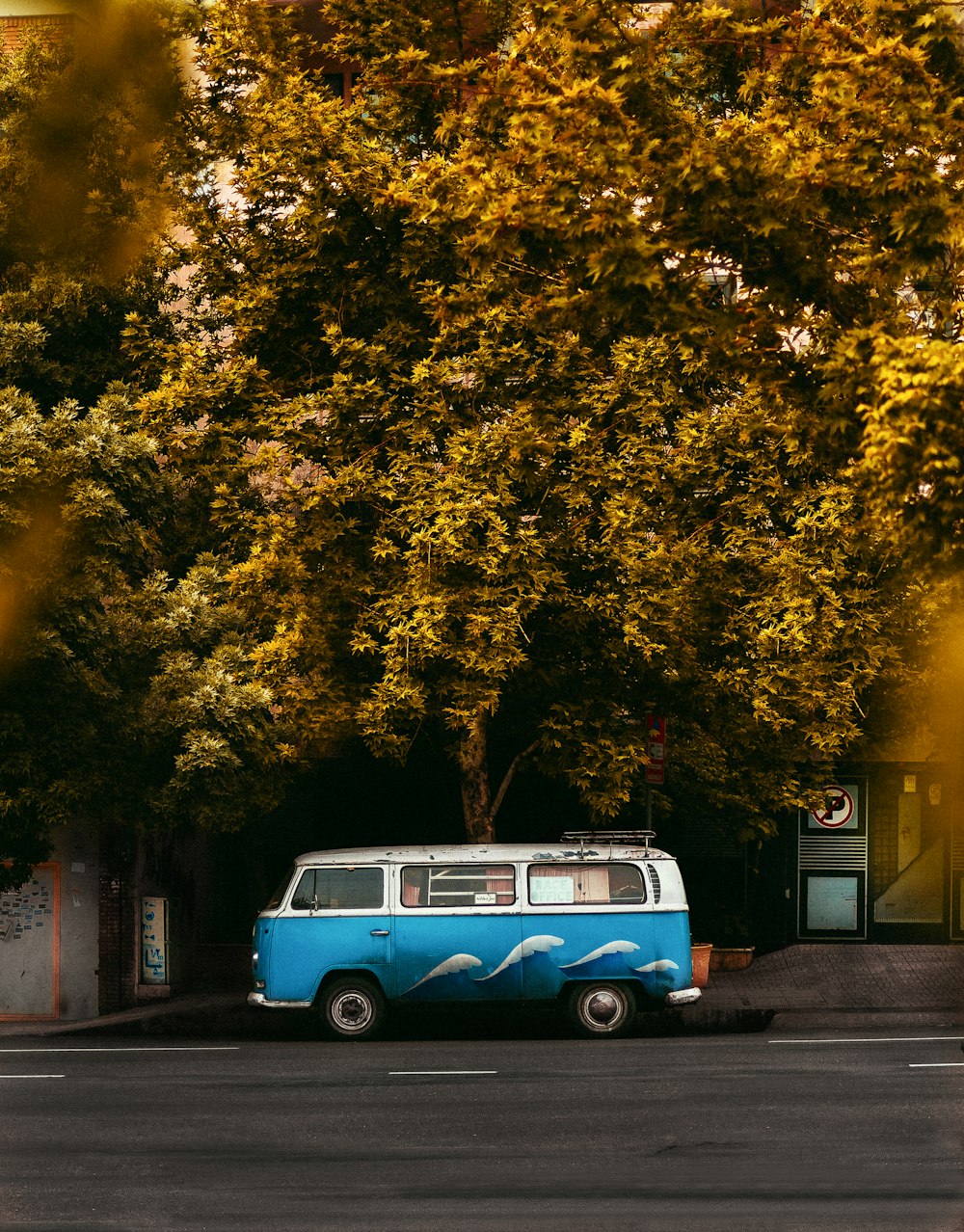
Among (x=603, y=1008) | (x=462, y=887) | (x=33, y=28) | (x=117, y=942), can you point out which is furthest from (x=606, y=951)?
(x=33, y=28)

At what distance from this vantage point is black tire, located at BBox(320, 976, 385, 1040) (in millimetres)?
17422

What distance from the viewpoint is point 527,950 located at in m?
17.2

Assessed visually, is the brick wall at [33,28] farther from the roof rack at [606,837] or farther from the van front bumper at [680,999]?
the van front bumper at [680,999]

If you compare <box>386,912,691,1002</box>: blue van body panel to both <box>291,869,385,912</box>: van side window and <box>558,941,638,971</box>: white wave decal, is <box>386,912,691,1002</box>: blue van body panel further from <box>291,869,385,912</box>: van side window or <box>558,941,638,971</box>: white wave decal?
<box>291,869,385,912</box>: van side window

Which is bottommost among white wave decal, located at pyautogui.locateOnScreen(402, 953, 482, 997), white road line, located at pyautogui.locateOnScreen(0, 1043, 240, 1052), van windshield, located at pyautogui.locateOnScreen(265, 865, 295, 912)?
white road line, located at pyautogui.locateOnScreen(0, 1043, 240, 1052)

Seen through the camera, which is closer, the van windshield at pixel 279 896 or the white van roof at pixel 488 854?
the white van roof at pixel 488 854

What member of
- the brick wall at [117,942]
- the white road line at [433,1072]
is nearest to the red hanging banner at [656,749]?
the white road line at [433,1072]

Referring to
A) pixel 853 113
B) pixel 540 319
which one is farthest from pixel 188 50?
pixel 853 113

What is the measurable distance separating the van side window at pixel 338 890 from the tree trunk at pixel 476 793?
8.59ft

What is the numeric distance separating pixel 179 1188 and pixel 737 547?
12.1 metres

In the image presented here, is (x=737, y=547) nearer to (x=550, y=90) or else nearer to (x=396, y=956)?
(x=396, y=956)

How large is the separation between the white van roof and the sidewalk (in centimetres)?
230

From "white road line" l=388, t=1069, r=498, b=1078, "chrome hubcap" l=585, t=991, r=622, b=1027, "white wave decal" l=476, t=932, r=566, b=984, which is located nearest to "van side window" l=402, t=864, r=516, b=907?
"white wave decal" l=476, t=932, r=566, b=984

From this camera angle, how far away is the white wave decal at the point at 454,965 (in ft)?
56.5
